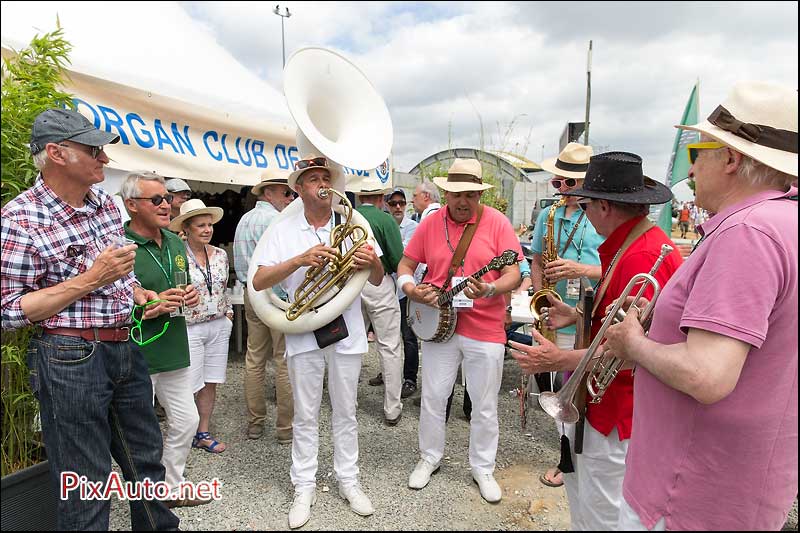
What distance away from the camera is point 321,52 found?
3.10m

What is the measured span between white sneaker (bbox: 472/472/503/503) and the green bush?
2563mm

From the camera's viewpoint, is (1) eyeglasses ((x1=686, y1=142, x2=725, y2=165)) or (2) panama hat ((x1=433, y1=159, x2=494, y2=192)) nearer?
(1) eyeglasses ((x1=686, y1=142, x2=725, y2=165))

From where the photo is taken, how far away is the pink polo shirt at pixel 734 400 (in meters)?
1.25

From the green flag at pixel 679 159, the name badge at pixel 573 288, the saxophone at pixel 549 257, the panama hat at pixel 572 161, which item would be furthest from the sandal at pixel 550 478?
the green flag at pixel 679 159

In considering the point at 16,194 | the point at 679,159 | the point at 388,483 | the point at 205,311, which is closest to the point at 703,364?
the point at 388,483

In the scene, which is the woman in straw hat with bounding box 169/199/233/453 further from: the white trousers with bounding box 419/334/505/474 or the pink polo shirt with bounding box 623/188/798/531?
the pink polo shirt with bounding box 623/188/798/531

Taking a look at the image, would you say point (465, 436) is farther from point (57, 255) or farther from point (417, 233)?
point (57, 255)

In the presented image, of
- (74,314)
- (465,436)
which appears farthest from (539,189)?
(74,314)

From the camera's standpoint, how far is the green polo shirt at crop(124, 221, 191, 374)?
2795mm

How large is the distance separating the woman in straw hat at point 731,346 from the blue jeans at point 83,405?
218 cm

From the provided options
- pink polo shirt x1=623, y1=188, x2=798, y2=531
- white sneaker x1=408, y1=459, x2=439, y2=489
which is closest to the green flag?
white sneaker x1=408, y1=459, x2=439, y2=489

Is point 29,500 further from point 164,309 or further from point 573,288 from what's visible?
point 573,288

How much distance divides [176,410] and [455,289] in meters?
1.86

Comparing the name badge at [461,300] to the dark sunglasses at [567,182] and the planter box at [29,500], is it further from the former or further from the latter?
the planter box at [29,500]
